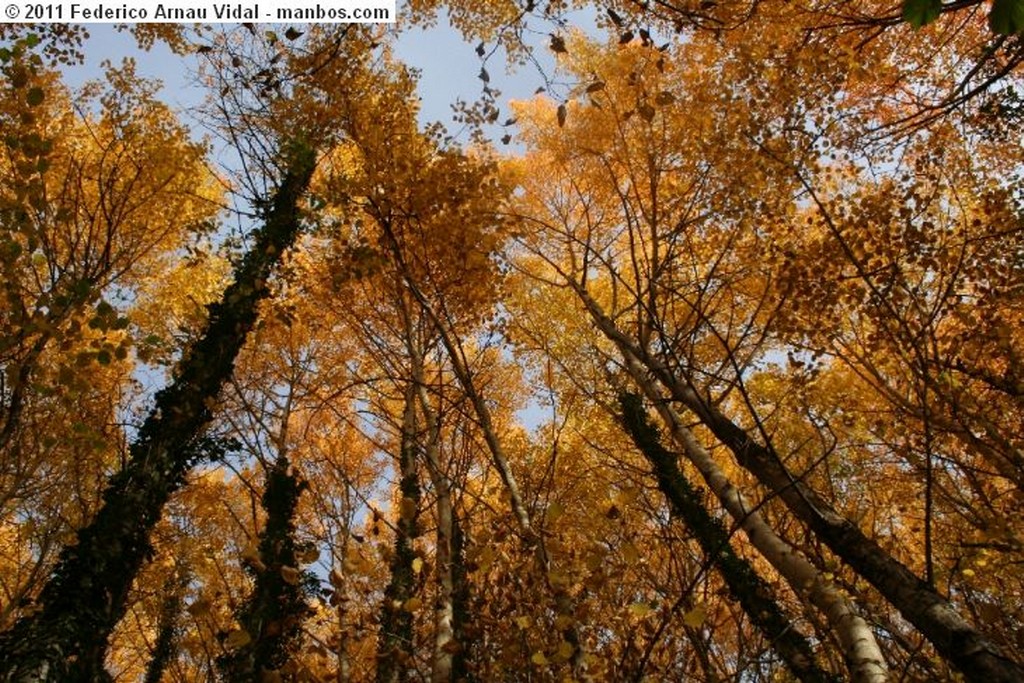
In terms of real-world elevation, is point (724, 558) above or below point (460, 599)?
above

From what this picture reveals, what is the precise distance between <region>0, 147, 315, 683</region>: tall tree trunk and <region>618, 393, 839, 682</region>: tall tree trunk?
497 centimetres

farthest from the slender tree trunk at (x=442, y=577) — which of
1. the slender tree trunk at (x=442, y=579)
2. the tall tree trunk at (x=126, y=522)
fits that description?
the tall tree trunk at (x=126, y=522)

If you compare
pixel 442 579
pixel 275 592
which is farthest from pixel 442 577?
pixel 275 592

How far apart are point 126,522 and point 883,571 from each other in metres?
6.01

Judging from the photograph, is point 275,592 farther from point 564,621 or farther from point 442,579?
point 564,621

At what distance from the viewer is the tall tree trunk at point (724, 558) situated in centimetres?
601

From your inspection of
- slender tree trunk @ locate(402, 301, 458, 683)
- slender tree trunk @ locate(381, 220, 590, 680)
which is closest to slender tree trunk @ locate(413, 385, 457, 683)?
slender tree trunk @ locate(402, 301, 458, 683)

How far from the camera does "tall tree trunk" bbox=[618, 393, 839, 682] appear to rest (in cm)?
601

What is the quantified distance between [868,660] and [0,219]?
208 inches

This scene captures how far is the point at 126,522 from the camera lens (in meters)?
5.54

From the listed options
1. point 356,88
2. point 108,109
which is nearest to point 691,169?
point 356,88

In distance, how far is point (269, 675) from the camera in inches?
86.7

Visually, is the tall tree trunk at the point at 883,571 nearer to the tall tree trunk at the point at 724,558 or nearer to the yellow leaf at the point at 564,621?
the yellow leaf at the point at 564,621

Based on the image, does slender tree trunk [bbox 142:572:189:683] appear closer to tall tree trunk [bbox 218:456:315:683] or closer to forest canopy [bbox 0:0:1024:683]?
forest canopy [bbox 0:0:1024:683]
